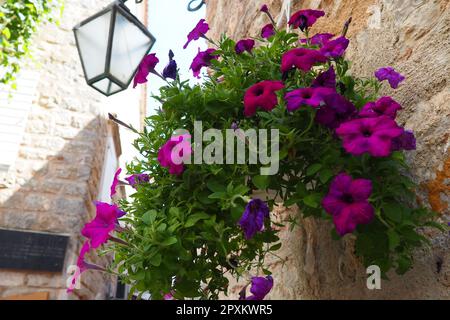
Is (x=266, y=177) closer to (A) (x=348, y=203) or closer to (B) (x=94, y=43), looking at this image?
(A) (x=348, y=203)

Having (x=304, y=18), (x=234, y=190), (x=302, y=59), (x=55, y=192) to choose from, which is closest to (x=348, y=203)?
(x=234, y=190)

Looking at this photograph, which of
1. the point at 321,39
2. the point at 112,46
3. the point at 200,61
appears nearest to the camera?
the point at 321,39

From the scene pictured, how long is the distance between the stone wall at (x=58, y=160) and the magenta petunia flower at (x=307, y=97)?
11.0 ft

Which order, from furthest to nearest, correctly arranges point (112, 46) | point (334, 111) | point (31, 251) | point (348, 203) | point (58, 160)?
1. point (58, 160)
2. point (31, 251)
3. point (112, 46)
4. point (334, 111)
5. point (348, 203)

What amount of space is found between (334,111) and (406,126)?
0.31 m

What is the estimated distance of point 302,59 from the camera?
92 centimetres

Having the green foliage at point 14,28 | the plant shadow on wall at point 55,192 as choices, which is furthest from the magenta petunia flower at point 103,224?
the green foliage at point 14,28

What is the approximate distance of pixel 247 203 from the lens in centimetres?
86

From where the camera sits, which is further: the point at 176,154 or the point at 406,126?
the point at 406,126

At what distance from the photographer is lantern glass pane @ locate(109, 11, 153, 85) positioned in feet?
6.13

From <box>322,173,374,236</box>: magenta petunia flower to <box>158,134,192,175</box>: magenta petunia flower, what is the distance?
13.3 inches

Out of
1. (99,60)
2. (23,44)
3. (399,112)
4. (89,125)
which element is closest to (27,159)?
(89,125)
